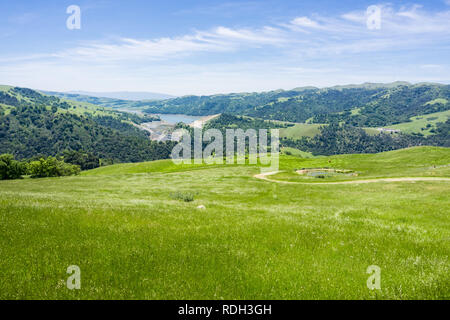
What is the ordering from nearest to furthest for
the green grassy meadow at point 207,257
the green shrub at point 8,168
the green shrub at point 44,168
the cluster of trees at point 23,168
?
1. the green grassy meadow at point 207,257
2. the green shrub at point 8,168
3. the cluster of trees at point 23,168
4. the green shrub at point 44,168

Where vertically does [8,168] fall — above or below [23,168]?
above

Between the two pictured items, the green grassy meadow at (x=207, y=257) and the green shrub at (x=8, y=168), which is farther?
the green shrub at (x=8, y=168)

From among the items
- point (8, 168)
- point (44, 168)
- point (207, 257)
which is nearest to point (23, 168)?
point (8, 168)

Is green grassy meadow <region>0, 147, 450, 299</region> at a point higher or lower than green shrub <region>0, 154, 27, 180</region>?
higher

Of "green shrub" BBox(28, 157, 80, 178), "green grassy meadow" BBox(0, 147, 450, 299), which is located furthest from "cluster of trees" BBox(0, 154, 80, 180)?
"green grassy meadow" BBox(0, 147, 450, 299)

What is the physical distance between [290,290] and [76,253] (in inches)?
312

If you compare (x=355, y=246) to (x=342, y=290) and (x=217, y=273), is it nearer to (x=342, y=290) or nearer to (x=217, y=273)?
(x=342, y=290)

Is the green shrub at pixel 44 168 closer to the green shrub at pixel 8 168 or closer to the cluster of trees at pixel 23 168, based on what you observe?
the cluster of trees at pixel 23 168

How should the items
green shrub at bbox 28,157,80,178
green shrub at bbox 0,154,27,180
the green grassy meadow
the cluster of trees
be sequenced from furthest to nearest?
green shrub at bbox 28,157,80,178, the cluster of trees, green shrub at bbox 0,154,27,180, the green grassy meadow

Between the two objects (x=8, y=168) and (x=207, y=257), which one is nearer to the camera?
(x=207, y=257)

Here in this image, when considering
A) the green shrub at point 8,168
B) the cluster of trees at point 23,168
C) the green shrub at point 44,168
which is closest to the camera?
the green shrub at point 8,168

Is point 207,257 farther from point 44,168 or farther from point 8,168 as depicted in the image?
point 8,168

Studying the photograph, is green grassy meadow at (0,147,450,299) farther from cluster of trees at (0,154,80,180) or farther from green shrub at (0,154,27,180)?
green shrub at (0,154,27,180)

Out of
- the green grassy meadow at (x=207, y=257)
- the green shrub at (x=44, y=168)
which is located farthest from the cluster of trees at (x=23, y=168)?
the green grassy meadow at (x=207, y=257)
